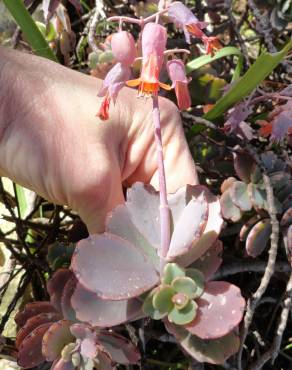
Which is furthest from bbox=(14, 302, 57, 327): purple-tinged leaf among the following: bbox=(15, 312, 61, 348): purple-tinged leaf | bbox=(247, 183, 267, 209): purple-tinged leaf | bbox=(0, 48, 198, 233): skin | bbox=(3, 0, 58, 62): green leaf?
bbox=(3, 0, 58, 62): green leaf

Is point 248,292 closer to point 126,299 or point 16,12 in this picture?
point 126,299

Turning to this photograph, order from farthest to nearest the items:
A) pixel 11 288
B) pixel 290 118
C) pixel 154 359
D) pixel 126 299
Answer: pixel 11 288 < pixel 154 359 < pixel 290 118 < pixel 126 299

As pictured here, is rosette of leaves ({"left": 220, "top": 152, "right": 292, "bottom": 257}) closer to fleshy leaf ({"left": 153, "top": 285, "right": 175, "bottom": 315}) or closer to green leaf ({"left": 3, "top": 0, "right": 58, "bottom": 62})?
fleshy leaf ({"left": 153, "top": 285, "right": 175, "bottom": 315})

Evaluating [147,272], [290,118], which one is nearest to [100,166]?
A: [147,272]

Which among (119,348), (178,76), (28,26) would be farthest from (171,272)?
(28,26)

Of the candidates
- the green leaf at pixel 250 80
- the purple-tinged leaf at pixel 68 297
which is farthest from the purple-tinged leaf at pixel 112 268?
the green leaf at pixel 250 80

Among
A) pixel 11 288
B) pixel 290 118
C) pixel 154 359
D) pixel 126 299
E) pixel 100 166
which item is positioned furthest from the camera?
pixel 11 288

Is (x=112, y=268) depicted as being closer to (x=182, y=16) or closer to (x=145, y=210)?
(x=145, y=210)
